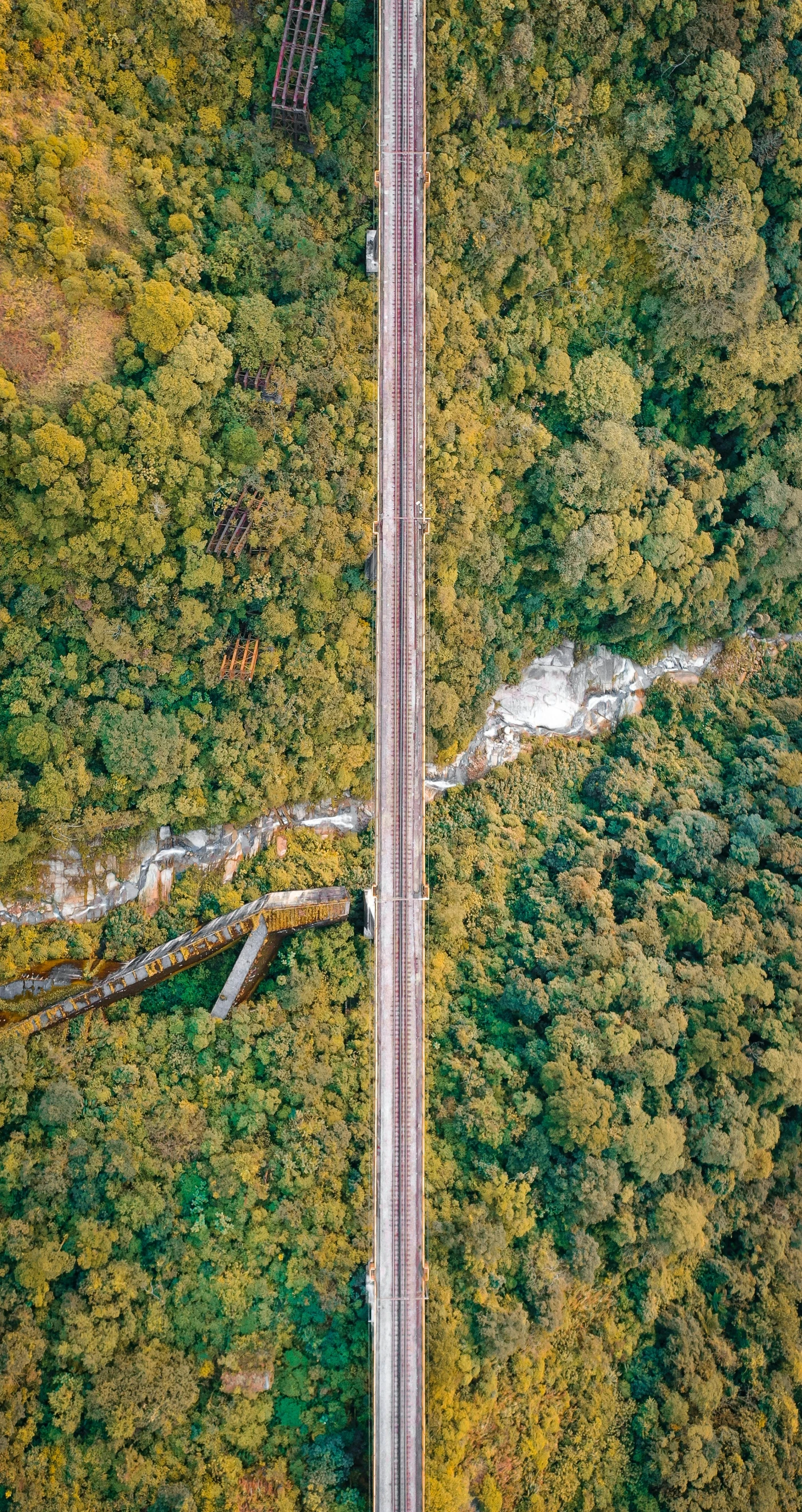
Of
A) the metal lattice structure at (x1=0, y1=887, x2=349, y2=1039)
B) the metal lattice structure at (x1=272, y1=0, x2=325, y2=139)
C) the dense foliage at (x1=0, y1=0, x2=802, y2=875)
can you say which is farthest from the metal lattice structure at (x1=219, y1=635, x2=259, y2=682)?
the metal lattice structure at (x1=272, y1=0, x2=325, y2=139)

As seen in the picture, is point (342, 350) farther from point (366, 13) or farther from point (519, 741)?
point (519, 741)

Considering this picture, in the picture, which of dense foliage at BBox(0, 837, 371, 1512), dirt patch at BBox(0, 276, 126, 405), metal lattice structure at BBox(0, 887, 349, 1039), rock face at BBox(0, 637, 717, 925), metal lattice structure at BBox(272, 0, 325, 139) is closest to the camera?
dense foliage at BBox(0, 837, 371, 1512)

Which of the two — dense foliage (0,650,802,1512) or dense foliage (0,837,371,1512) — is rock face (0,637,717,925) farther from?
dense foliage (0,837,371,1512)

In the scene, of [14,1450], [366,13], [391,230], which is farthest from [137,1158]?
[366,13]

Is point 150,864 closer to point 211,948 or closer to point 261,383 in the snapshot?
Answer: point 211,948

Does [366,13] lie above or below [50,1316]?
above
